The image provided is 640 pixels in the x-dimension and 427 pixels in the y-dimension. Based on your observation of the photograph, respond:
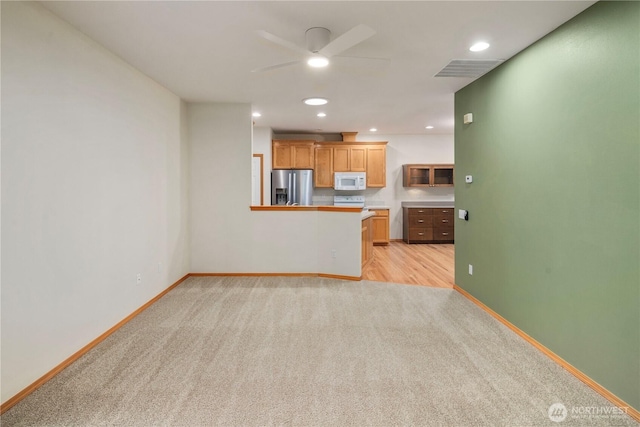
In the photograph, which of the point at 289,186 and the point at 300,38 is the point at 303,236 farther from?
the point at 300,38

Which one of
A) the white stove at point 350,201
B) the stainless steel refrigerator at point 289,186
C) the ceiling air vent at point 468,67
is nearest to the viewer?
the ceiling air vent at point 468,67

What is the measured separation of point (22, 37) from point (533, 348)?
4216mm

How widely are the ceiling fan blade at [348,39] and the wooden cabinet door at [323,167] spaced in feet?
15.6

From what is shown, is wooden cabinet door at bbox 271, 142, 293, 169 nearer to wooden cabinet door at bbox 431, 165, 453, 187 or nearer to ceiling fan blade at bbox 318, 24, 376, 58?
wooden cabinet door at bbox 431, 165, 453, 187

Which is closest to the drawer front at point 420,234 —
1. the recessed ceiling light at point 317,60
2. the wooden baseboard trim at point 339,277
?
the wooden baseboard trim at point 339,277

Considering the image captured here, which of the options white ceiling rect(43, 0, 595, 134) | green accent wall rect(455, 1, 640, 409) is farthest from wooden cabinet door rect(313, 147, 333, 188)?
green accent wall rect(455, 1, 640, 409)

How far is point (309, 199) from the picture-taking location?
7027 millimetres

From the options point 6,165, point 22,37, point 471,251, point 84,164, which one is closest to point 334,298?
point 471,251

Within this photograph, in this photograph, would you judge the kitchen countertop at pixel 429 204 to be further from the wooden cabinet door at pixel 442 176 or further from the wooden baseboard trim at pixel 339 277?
the wooden baseboard trim at pixel 339 277

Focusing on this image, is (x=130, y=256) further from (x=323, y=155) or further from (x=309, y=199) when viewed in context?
(x=323, y=155)

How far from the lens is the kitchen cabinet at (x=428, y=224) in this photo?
24.9 ft

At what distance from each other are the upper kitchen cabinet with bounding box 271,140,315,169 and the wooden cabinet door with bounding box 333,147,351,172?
1.73 feet

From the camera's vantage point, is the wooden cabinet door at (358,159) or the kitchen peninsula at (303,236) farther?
the wooden cabinet door at (358,159)

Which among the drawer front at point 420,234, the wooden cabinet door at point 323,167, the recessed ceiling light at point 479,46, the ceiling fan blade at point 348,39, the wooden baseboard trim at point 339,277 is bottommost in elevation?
the wooden baseboard trim at point 339,277
